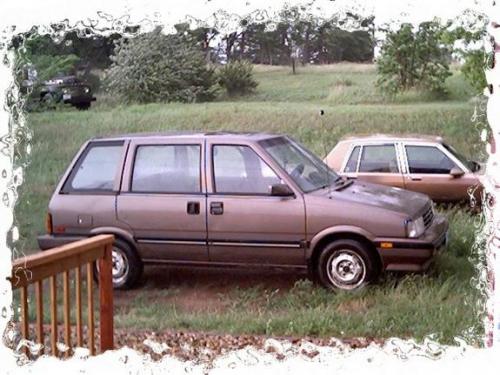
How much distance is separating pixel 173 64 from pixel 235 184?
0.90 m

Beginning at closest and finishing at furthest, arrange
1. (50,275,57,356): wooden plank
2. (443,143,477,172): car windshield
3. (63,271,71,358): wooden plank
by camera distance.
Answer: (50,275,57,356): wooden plank < (63,271,71,358): wooden plank < (443,143,477,172): car windshield

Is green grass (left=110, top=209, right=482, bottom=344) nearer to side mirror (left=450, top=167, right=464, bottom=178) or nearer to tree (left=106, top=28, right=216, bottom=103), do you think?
side mirror (left=450, top=167, right=464, bottom=178)

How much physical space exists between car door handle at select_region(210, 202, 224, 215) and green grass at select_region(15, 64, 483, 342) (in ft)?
1.53

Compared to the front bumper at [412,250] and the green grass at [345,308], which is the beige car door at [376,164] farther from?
the green grass at [345,308]

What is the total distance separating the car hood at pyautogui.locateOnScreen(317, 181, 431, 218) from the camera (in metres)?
4.38

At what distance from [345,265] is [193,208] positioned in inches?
38.3

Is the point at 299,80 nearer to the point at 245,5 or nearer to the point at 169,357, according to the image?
the point at 245,5

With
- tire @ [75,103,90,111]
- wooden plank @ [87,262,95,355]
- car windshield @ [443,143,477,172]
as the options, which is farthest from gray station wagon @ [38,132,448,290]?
wooden plank @ [87,262,95,355]

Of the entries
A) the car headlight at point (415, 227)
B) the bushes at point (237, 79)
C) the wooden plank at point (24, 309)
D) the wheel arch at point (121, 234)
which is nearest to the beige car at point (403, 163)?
the car headlight at point (415, 227)

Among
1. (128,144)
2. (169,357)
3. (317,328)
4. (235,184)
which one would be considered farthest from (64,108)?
(317,328)

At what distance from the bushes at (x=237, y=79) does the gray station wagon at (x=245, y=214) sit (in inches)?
15.0

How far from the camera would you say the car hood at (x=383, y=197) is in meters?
4.38

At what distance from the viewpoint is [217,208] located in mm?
4492

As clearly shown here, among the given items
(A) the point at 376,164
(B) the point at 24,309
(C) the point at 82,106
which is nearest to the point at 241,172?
(A) the point at 376,164
